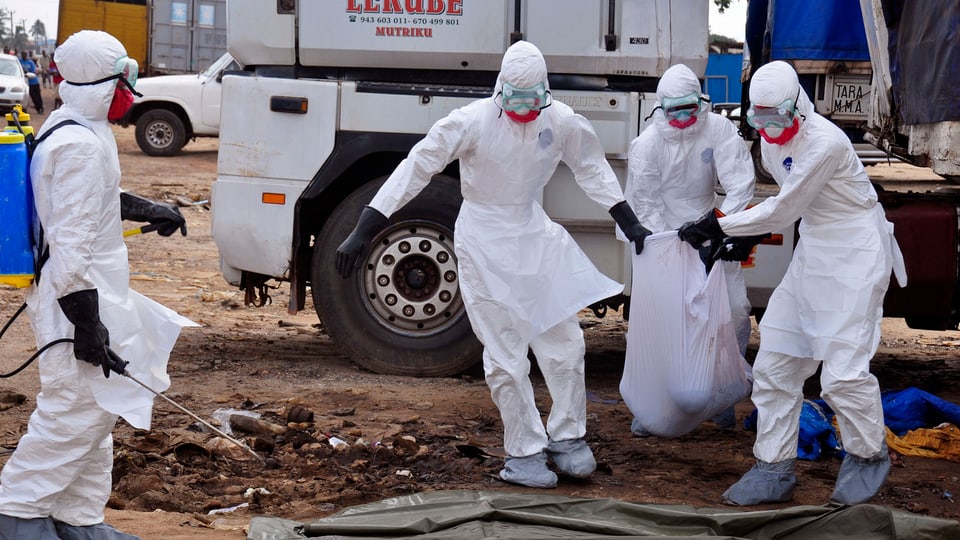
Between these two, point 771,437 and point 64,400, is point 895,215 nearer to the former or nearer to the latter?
point 771,437

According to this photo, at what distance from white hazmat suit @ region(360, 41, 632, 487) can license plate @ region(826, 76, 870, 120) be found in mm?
2460

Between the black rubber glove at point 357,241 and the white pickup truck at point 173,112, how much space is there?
13.3 m

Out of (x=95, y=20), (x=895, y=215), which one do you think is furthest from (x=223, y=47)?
(x=895, y=215)

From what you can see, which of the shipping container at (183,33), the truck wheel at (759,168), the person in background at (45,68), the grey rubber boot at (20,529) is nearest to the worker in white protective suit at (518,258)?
the grey rubber boot at (20,529)

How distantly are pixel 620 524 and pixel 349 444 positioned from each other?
6.04 feet

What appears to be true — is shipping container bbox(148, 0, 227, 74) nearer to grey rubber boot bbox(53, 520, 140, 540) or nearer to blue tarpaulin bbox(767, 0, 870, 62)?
blue tarpaulin bbox(767, 0, 870, 62)

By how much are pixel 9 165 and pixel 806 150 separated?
10.2 ft

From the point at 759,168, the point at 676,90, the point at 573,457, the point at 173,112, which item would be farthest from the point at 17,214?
the point at 173,112

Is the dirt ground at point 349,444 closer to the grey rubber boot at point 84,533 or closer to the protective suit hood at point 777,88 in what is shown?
the grey rubber boot at point 84,533

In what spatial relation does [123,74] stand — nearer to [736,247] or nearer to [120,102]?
[120,102]

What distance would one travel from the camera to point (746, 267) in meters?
7.11

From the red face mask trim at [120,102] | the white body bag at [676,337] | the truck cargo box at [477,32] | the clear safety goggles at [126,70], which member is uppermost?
the truck cargo box at [477,32]

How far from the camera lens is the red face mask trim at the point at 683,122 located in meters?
6.46

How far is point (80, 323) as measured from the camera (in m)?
4.18
